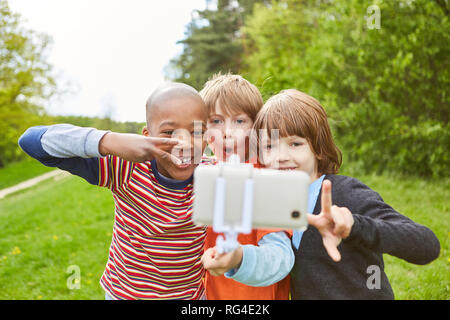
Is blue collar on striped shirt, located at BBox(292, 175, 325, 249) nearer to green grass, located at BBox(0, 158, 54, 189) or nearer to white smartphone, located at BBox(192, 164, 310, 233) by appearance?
white smartphone, located at BBox(192, 164, 310, 233)

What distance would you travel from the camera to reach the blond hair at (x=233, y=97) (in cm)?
203

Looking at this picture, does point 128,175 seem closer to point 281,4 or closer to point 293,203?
point 293,203

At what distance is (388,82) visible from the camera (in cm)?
731

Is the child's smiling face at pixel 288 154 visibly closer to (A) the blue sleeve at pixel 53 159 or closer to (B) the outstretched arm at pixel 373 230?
(B) the outstretched arm at pixel 373 230

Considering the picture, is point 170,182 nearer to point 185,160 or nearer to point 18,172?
point 185,160

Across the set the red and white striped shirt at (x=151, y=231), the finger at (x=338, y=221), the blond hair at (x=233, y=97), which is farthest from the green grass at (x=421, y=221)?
the finger at (x=338, y=221)

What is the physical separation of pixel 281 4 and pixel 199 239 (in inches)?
766

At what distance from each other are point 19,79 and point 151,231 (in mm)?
19479

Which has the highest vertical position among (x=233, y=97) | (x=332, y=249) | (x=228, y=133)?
(x=233, y=97)

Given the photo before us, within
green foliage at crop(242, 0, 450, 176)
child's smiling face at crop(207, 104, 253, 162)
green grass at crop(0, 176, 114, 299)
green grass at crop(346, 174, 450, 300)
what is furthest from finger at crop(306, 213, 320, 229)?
green foliage at crop(242, 0, 450, 176)

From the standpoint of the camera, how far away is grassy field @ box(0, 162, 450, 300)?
403 centimetres

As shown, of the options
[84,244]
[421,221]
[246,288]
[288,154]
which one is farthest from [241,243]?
[84,244]

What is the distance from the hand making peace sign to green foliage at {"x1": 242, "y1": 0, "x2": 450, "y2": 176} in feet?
15.1

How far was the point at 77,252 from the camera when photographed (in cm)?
550
